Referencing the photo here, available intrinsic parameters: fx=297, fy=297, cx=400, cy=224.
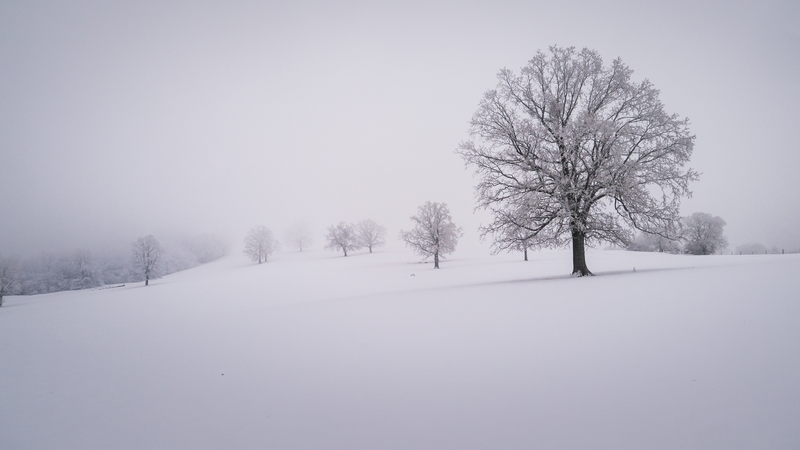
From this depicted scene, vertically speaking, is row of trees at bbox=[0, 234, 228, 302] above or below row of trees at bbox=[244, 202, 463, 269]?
below

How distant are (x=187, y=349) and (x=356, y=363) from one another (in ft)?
15.5

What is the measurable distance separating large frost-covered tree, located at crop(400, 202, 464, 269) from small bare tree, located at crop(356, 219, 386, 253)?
27906mm

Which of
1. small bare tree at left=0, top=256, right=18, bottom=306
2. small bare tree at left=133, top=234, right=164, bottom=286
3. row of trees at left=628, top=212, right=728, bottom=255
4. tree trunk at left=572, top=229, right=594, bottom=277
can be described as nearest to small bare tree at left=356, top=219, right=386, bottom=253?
small bare tree at left=133, top=234, right=164, bottom=286

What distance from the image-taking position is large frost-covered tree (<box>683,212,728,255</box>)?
43.9 m

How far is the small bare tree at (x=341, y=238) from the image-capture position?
208ft

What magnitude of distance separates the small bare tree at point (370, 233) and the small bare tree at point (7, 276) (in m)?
47.8

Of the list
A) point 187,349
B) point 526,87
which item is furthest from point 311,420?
point 526,87

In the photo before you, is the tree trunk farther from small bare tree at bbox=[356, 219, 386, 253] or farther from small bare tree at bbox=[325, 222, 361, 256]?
small bare tree at bbox=[356, 219, 386, 253]

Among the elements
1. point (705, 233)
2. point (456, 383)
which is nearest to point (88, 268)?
point (456, 383)

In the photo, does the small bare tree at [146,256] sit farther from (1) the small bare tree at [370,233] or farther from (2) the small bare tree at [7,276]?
(1) the small bare tree at [370,233]

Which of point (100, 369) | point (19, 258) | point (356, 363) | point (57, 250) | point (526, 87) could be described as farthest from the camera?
point (57, 250)

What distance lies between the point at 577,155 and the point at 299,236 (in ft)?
278

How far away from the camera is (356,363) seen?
16.5 feet

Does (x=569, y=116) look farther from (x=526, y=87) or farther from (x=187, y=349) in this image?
(x=187, y=349)
